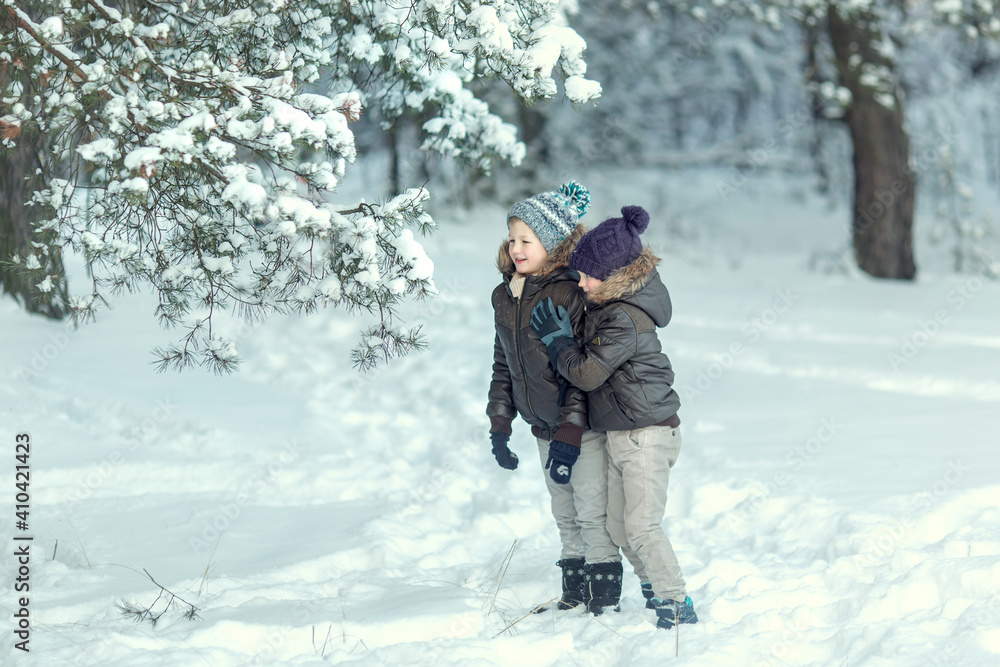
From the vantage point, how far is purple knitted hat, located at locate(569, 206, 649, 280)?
2.94 metres

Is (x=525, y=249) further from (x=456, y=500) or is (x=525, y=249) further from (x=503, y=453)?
(x=456, y=500)

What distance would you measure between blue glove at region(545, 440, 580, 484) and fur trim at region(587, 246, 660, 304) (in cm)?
50

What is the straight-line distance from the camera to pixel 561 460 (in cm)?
302

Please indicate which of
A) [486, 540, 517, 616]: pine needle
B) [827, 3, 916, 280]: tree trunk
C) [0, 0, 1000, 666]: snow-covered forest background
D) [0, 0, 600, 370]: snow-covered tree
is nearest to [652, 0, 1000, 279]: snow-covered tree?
[827, 3, 916, 280]: tree trunk

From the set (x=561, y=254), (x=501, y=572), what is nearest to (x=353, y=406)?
(x=501, y=572)

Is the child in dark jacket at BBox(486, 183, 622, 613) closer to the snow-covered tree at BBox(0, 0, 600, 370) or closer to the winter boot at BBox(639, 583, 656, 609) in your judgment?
the winter boot at BBox(639, 583, 656, 609)

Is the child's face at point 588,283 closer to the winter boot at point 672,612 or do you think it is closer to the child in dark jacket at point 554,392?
the child in dark jacket at point 554,392

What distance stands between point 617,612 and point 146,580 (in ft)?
6.04

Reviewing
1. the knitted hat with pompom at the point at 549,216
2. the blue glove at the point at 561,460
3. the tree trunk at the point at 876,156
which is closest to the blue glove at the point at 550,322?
the knitted hat with pompom at the point at 549,216

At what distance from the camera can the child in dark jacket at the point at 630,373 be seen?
2936mm

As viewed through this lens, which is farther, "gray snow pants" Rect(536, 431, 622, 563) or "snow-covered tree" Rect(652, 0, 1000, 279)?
"snow-covered tree" Rect(652, 0, 1000, 279)

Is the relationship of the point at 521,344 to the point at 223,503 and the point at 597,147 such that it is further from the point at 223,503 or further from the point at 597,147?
the point at 597,147

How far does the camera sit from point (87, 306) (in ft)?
10.6

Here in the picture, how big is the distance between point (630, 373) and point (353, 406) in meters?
3.52
